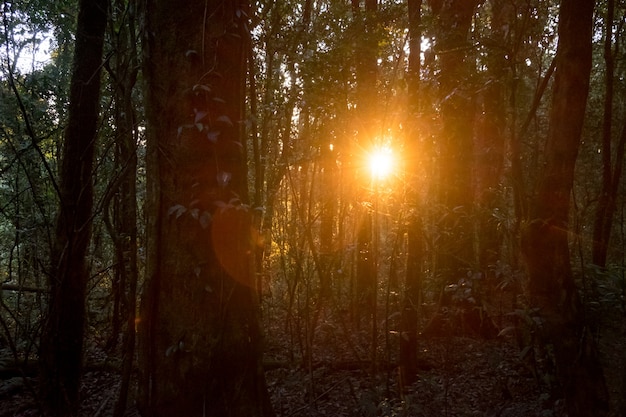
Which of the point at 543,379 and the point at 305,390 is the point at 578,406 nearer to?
the point at 543,379

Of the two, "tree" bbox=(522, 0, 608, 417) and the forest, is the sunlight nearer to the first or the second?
the forest

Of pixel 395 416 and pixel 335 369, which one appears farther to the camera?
pixel 335 369

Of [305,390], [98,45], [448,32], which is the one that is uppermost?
[448,32]

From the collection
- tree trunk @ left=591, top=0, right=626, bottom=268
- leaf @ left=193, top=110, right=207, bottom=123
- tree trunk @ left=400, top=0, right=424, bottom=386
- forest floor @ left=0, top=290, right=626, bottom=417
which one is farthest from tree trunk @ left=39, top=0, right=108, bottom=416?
tree trunk @ left=591, top=0, right=626, bottom=268

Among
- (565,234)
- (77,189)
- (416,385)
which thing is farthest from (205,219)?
(416,385)

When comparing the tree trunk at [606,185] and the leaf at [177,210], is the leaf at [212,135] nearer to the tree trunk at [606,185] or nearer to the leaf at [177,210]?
the leaf at [177,210]

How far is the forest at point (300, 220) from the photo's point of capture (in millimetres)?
2730

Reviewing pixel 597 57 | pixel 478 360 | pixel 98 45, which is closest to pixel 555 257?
pixel 478 360

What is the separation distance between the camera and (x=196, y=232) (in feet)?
8.87

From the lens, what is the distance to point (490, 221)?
815 centimetres

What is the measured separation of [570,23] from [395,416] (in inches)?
152

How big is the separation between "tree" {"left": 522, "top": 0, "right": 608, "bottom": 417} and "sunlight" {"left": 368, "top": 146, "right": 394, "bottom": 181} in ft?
8.36

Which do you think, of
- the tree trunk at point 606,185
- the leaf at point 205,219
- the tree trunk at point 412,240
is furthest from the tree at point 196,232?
the tree trunk at point 606,185

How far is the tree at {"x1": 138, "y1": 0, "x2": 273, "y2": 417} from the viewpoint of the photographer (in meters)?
2.66
